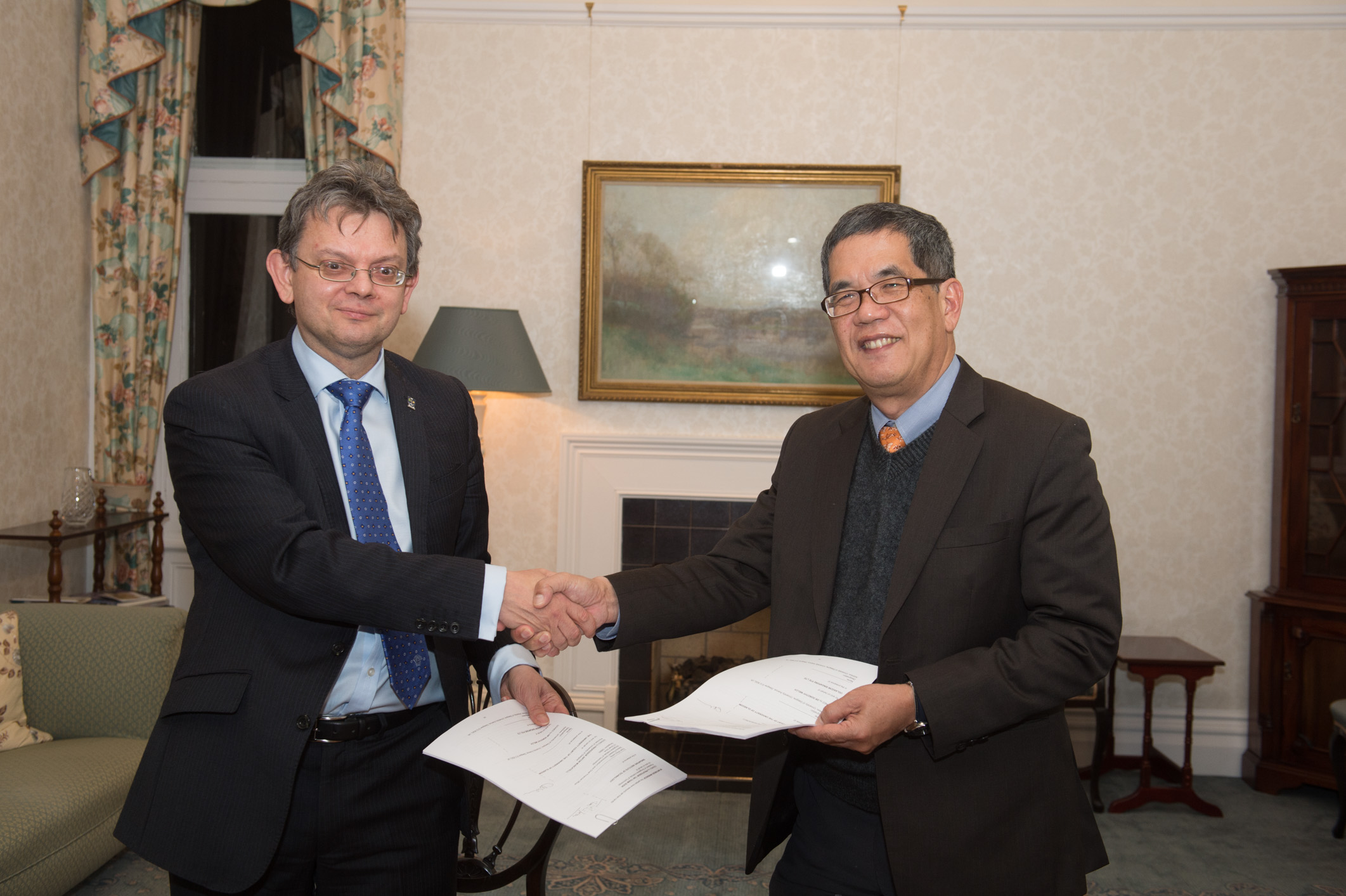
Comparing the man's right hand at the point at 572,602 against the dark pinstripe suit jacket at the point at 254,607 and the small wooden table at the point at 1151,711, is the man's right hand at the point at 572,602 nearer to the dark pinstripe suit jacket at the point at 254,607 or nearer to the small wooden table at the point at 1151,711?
the dark pinstripe suit jacket at the point at 254,607

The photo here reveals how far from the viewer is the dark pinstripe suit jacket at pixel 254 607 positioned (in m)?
1.38

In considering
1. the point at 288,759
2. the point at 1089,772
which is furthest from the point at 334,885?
the point at 1089,772

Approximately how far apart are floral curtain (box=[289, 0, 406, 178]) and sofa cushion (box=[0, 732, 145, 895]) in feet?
8.28

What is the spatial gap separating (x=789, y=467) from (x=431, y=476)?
0.68 m

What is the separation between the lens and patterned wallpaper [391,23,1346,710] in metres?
4.04

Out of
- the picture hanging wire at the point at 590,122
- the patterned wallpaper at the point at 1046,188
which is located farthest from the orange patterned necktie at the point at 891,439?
the picture hanging wire at the point at 590,122

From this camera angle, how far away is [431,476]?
1.62 meters

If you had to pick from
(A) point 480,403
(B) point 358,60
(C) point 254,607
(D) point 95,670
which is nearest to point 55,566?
(D) point 95,670

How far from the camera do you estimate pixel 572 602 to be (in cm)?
176

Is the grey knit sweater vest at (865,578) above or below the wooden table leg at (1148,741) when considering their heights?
above

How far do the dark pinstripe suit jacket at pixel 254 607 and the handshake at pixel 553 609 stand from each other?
127mm

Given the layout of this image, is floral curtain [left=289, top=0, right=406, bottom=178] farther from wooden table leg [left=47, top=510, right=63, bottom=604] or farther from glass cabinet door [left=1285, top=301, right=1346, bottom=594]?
glass cabinet door [left=1285, top=301, right=1346, bottom=594]

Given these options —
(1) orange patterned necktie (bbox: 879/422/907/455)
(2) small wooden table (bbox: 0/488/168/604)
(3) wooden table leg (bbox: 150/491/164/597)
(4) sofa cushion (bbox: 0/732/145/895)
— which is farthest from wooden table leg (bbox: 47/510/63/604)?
(1) orange patterned necktie (bbox: 879/422/907/455)

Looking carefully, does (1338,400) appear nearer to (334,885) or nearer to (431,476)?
(431,476)
